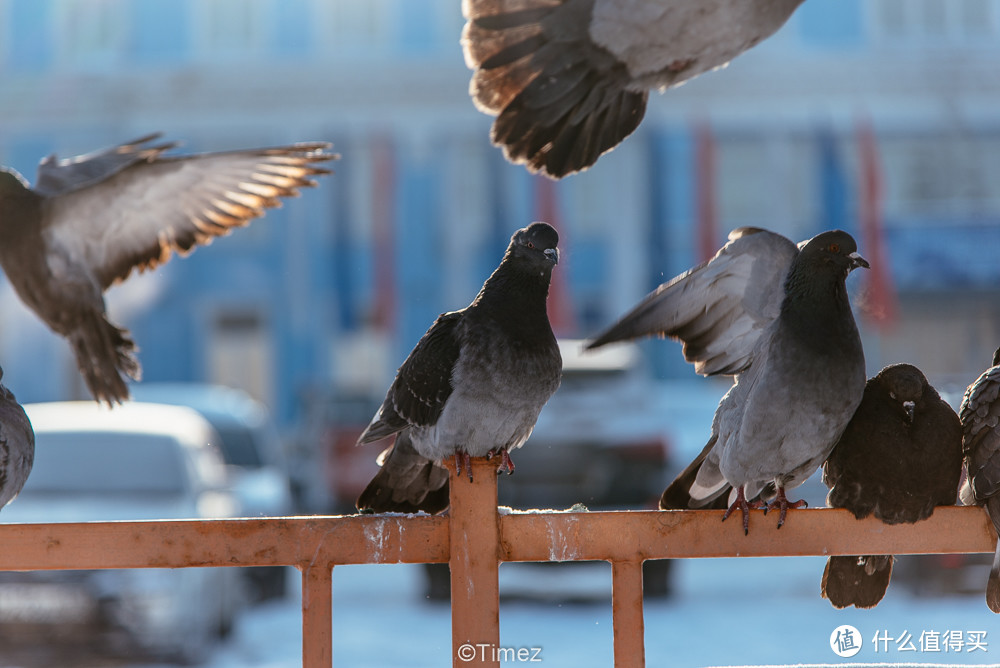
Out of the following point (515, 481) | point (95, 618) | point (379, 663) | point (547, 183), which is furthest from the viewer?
point (547, 183)

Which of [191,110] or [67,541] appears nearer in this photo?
[67,541]

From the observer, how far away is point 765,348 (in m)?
2.76

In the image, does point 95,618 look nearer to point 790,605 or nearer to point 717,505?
point 717,505

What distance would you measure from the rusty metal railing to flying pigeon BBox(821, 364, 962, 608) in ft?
1.75

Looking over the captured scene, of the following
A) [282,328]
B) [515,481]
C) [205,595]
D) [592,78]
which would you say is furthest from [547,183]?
[592,78]

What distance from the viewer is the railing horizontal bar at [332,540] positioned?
7.22 feet

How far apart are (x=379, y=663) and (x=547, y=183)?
31.9 feet

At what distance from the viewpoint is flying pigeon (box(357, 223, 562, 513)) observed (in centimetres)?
268

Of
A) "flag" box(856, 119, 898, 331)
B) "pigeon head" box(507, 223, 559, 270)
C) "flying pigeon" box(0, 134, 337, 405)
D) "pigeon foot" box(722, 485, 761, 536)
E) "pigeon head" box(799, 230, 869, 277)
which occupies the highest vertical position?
"flag" box(856, 119, 898, 331)

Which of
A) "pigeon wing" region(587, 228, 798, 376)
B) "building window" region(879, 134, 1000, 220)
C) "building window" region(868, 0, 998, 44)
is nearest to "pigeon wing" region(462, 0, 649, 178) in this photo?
"pigeon wing" region(587, 228, 798, 376)

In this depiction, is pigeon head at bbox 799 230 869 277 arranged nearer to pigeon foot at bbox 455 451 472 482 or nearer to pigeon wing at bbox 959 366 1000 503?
pigeon wing at bbox 959 366 1000 503

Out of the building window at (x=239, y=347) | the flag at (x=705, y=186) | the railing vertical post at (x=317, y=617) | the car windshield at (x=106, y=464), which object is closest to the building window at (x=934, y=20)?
the flag at (x=705, y=186)

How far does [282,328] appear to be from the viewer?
51.7ft

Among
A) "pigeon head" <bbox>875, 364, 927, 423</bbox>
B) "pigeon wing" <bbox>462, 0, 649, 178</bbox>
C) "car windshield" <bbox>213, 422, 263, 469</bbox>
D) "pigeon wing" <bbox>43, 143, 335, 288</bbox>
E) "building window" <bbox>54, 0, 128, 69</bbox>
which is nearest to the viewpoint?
"pigeon head" <bbox>875, 364, 927, 423</bbox>
